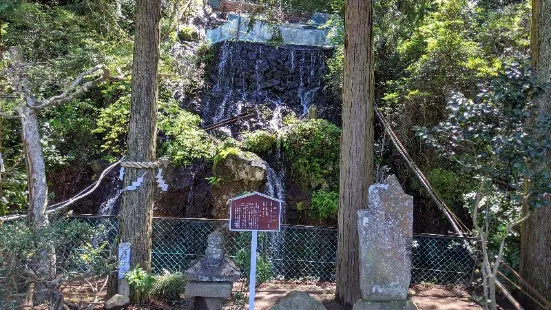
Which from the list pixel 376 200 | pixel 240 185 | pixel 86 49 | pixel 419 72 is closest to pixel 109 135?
pixel 86 49

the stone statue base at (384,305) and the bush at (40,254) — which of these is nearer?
the bush at (40,254)

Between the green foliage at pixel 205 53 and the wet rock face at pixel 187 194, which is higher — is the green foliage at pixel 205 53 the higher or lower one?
the higher one

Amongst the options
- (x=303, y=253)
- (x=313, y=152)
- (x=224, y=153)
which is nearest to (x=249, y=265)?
(x=303, y=253)

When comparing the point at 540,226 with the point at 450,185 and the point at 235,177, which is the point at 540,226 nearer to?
the point at 450,185

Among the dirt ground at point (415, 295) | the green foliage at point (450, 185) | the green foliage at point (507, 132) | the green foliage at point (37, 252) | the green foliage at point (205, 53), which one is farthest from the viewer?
the green foliage at point (205, 53)

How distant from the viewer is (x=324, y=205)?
34.6 ft

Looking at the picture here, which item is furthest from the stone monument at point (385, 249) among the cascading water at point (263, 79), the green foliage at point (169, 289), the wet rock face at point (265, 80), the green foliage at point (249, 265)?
the cascading water at point (263, 79)

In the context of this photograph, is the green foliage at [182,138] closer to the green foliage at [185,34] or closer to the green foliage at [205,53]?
the green foliage at [205,53]

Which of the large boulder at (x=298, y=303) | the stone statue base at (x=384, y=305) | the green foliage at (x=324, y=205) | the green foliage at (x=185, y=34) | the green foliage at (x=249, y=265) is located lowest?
the large boulder at (x=298, y=303)

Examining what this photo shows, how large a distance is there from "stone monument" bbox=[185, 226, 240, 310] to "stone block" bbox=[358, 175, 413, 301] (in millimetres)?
1661

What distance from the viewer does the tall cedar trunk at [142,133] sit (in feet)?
22.1

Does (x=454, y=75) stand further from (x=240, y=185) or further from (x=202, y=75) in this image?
(x=202, y=75)

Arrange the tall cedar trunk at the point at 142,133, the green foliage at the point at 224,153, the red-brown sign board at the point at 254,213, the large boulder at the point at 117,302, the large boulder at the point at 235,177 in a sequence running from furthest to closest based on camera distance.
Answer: the green foliage at the point at 224,153
the large boulder at the point at 235,177
the tall cedar trunk at the point at 142,133
the large boulder at the point at 117,302
the red-brown sign board at the point at 254,213

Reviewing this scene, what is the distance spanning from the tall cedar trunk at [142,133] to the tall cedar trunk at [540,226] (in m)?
5.64
